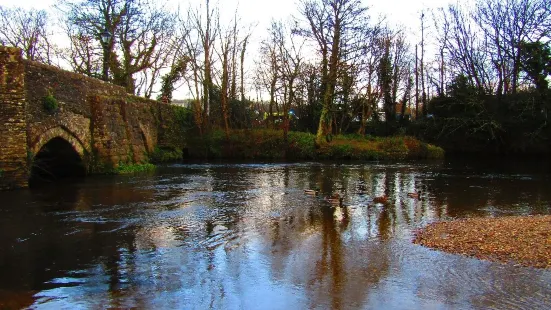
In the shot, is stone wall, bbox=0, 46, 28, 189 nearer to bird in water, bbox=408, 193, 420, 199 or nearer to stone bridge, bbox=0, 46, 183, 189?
stone bridge, bbox=0, 46, 183, 189

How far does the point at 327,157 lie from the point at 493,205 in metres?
18.9

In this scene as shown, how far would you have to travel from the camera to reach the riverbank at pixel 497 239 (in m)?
7.19

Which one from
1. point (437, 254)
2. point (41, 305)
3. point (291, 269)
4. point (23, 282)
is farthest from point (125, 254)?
point (437, 254)

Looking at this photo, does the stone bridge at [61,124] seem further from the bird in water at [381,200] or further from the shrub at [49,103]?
the bird in water at [381,200]

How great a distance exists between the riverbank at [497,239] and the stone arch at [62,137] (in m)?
13.5

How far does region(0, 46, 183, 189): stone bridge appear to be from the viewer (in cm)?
1463

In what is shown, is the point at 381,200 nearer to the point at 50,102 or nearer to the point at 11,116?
the point at 11,116

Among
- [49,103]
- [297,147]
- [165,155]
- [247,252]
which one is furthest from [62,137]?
[297,147]

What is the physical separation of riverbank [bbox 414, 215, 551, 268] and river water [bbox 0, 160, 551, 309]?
34 cm

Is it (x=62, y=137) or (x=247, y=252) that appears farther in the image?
(x=62, y=137)

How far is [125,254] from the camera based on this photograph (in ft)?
26.1

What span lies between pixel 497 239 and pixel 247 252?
4422mm

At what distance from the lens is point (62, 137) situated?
1823 centimetres

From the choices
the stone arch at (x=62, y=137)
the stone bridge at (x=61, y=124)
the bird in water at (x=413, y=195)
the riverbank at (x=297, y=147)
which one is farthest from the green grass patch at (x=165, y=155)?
the bird in water at (x=413, y=195)
